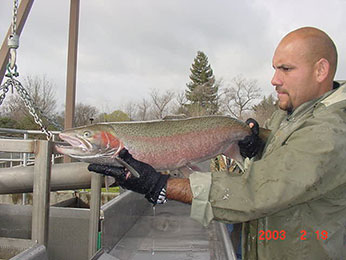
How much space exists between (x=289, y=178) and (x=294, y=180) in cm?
3

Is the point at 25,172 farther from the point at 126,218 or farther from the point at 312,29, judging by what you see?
the point at 312,29

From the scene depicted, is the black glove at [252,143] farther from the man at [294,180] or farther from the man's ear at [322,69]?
the man's ear at [322,69]

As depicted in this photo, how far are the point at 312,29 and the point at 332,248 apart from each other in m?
1.44

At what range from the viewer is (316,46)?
6.57ft

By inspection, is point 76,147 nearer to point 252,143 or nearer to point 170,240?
point 252,143

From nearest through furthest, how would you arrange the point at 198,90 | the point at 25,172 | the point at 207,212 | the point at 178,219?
the point at 207,212 < the point at 25,172 < the point at 178,219 < the point at 198,90

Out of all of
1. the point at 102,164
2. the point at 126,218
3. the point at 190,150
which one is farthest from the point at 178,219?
the point at 102,164

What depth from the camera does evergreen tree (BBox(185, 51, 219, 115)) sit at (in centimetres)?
5009

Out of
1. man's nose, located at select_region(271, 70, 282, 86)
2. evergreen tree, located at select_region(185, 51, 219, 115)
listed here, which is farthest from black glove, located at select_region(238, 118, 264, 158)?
evergreen tree, located at select_region(185, 51, 219, 115)

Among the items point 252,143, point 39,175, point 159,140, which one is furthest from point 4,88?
point 252,143

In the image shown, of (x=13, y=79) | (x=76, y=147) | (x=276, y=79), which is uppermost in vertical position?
(x=13, y=79)

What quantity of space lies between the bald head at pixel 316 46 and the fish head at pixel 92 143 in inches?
56.6

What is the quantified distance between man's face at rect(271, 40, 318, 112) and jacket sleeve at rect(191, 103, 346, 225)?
44 centimetres

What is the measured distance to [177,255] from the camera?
3.13 m
